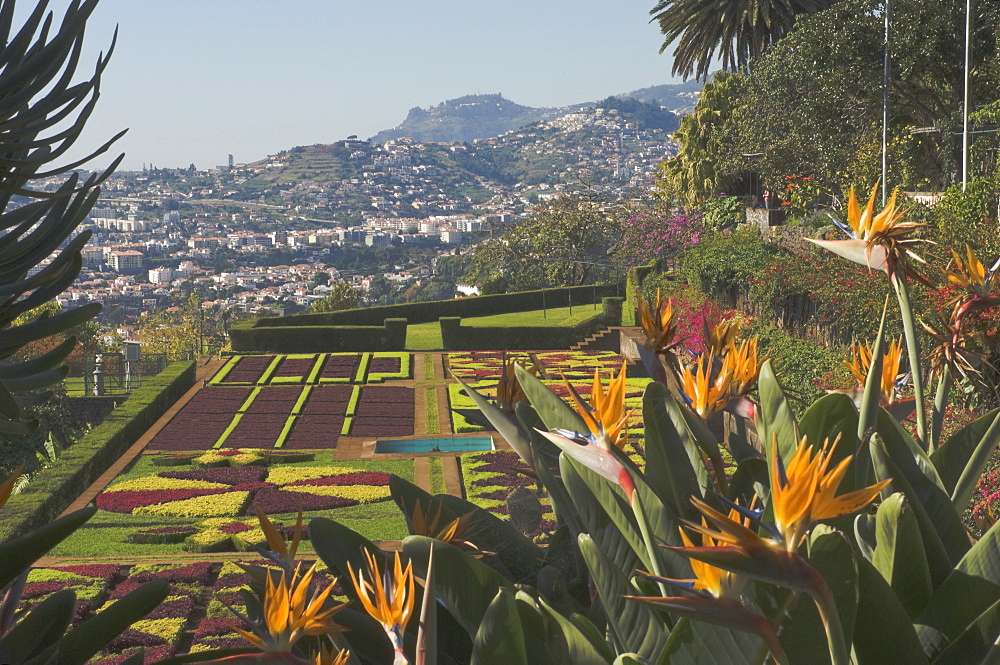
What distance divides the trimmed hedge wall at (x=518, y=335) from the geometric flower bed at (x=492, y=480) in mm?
13436

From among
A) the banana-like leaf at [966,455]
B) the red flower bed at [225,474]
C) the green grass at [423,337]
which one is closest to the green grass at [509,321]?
the green grass at [423,337]

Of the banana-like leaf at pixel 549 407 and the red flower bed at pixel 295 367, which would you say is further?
the red flower bed at pixel 295 367

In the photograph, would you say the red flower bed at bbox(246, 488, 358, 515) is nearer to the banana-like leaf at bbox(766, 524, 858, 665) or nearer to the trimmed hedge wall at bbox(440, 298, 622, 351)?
the banana-like leaf at bbox(766, 524, 858, 665)

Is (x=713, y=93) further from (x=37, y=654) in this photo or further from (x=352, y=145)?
(x=352, y=145)

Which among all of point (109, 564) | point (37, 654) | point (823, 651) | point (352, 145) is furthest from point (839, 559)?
point (352, 145)

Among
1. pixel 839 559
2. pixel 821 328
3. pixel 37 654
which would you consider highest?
pixel 839 559

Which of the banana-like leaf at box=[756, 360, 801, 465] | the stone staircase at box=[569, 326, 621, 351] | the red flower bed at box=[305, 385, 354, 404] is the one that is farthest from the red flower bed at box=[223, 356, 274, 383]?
the banana-like leaf at box=[756, 360, 801, 465]

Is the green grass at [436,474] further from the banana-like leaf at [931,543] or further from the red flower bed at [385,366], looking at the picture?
the banana-like leaf at [931,543]

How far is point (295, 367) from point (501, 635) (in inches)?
1020

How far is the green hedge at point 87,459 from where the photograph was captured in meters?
12.5

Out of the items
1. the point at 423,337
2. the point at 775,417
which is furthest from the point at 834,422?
the point at 423,337

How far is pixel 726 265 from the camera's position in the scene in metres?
22.8

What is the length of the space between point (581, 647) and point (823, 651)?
1.43 ft

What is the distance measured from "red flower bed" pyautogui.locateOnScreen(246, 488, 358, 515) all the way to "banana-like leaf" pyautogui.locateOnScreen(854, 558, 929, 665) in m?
12.1
